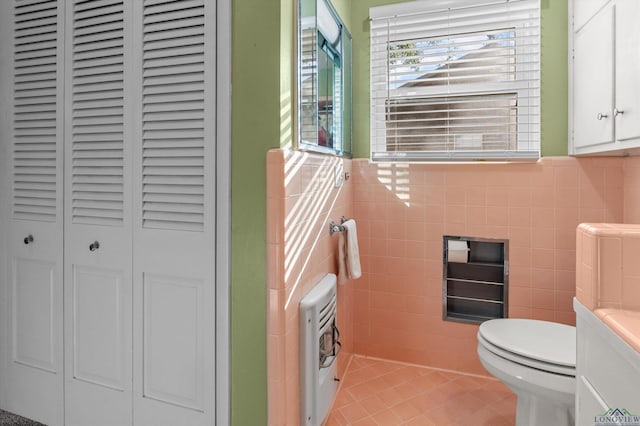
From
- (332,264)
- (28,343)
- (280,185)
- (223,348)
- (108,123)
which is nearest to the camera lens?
(280,185)

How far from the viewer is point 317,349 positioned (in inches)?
61.8

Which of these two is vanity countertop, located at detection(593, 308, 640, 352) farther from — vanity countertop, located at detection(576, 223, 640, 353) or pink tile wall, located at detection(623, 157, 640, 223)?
pink tile wall, located at detection(623, 157, 640, 223)

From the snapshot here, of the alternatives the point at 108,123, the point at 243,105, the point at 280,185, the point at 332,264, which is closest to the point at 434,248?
the point at 332,264

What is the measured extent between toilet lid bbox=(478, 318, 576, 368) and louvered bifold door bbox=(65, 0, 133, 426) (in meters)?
1.53

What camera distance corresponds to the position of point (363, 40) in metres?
2.30

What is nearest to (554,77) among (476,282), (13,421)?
(476,282)

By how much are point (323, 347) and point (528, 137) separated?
5.00ft

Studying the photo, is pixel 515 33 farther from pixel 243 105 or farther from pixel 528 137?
pixel 243 105

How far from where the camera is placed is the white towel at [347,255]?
77.1 inches

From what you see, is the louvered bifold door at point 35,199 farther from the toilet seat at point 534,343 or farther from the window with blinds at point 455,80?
the toilet seat at point 534,343

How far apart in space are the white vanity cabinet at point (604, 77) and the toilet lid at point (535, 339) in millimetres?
790

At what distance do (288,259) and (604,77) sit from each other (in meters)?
1.50

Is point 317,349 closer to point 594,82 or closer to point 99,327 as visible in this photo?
point 99,327

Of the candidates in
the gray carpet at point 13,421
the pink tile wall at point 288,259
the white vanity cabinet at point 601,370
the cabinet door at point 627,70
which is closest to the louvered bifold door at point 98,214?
the gray carpet at point 13,421
